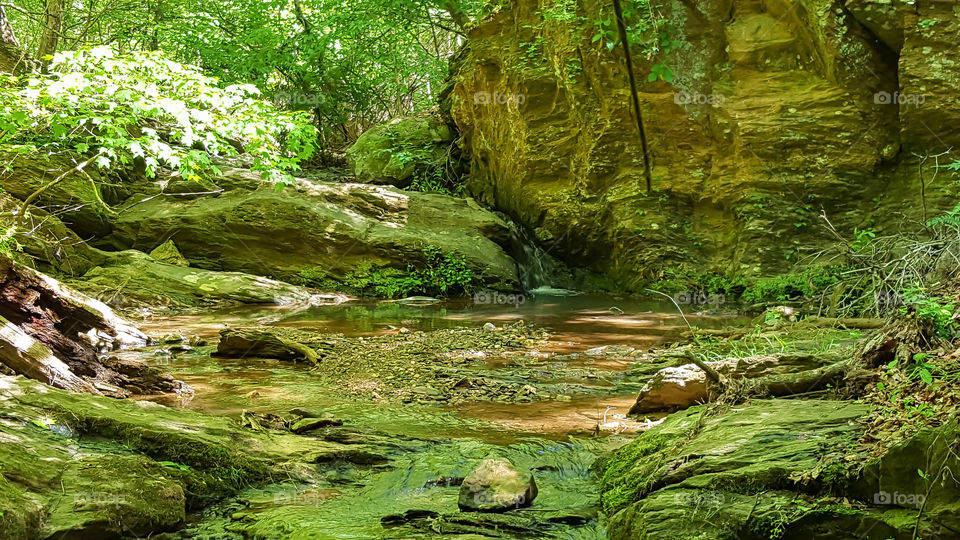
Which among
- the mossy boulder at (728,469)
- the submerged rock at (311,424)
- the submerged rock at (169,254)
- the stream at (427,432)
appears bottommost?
the stream at (427,432)

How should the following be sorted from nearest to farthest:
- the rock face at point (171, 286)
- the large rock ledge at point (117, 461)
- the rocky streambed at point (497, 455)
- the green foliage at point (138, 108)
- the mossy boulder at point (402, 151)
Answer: the rocky streambed at point (497, 455)
the large rock ledge at point (117, 461)
the green foliage at point (138, 108)
the rock face at point (171, 286)
the mossy boulder at point (402, 151)

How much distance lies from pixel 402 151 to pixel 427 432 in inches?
547

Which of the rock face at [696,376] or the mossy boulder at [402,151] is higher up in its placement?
the mossy boulder at [402,151]

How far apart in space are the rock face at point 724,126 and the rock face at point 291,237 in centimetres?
190

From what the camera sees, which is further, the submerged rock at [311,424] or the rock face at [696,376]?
the submerged rock at [311,424]

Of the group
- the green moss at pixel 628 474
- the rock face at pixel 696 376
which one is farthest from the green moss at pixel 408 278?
the green moss at pixel 628 474

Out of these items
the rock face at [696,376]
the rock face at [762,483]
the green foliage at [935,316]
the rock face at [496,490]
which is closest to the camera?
the rock face at [762,483]

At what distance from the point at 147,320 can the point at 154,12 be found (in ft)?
34.9

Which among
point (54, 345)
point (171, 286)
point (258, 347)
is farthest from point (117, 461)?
point (171, 286)

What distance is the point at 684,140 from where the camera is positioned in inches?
480

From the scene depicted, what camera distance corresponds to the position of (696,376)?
425 cm

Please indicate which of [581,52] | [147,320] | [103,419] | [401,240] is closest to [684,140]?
[581,52]

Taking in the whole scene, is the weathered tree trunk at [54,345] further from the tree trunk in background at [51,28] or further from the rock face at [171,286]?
the tree trunk in background at [51,28]

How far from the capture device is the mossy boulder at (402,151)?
17.4 meters
